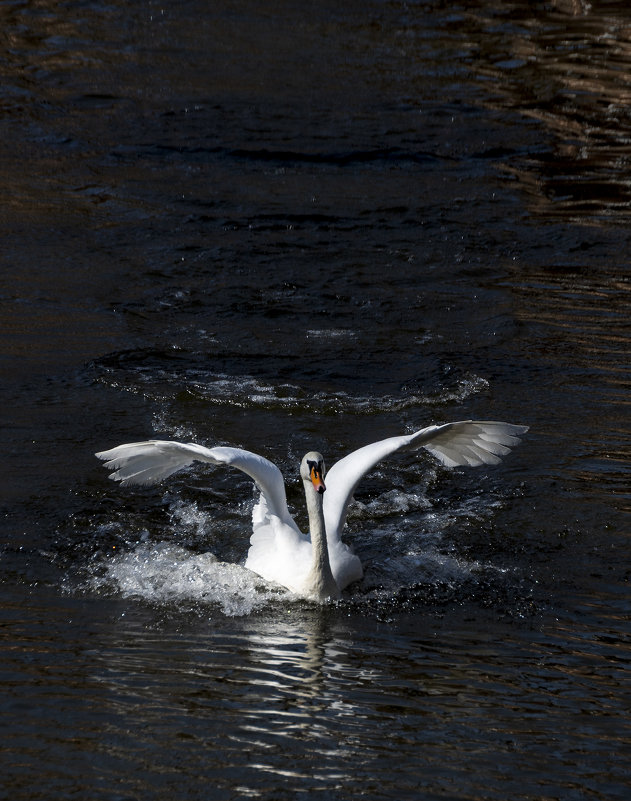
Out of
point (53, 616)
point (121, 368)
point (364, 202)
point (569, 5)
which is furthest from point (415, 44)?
point (53, 616)

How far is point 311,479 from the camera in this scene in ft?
24.2

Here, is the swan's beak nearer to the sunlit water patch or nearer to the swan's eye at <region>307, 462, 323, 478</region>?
the swan's eye at <region>307, 462, 323, 478</region>

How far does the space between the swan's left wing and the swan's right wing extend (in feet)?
1.13

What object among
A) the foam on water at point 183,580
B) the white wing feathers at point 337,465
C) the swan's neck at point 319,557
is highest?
the white wing feathers at point 337,465

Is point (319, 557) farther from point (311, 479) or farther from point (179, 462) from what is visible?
point (179, 462)

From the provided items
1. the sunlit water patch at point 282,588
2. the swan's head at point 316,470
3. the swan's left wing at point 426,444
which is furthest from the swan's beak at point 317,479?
the sunlit water patch at point 282,588

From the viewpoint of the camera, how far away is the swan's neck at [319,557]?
7.31 metres

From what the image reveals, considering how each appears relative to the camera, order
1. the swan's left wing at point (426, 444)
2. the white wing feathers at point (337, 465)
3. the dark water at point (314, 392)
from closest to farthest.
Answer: the dark water at point (314, 392) → the white wing feathers at point (337, 465) → the swan's left wing at point (426, 444)

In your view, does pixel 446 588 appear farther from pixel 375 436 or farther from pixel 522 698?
pixel 375 436

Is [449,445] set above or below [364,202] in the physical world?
below

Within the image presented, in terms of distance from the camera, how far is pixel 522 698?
593 centimetres

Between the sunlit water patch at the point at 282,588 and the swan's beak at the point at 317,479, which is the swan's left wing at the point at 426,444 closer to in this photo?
the sunlit water patch at the point at 282,588

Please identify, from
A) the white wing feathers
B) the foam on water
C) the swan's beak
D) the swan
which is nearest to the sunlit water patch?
the foam on water

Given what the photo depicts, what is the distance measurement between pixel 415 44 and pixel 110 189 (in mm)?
9382
